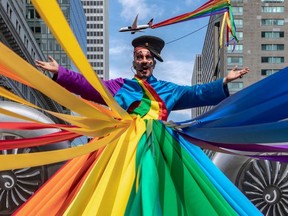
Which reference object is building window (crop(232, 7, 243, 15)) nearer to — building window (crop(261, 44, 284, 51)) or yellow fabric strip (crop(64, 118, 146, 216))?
building window (crop(261, 44, 284, 51))

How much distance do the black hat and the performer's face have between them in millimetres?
27

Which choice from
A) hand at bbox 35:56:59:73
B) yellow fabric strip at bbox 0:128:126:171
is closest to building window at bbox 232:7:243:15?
hand at bbox 35:56:59:73

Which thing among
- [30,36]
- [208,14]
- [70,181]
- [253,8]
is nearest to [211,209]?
[70,181]

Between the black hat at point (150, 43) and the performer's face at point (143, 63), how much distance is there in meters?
0.03

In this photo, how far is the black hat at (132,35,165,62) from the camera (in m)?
3.21

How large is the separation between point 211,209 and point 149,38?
3.91ft

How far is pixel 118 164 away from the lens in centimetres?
255

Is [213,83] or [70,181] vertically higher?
[213,83]

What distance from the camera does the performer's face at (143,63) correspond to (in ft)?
10.5

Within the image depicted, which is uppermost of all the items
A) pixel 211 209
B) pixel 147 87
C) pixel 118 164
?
pixel 147 87

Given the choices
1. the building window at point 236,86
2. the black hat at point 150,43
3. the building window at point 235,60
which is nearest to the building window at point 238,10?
the building window at point 235,60

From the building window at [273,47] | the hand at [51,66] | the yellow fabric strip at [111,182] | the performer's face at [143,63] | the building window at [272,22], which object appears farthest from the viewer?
the building window at [272,22]

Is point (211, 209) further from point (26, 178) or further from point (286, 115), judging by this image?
point (26, 178)

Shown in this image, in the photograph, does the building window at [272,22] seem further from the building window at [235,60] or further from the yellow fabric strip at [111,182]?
the yellow fabric strip at [111,182]
